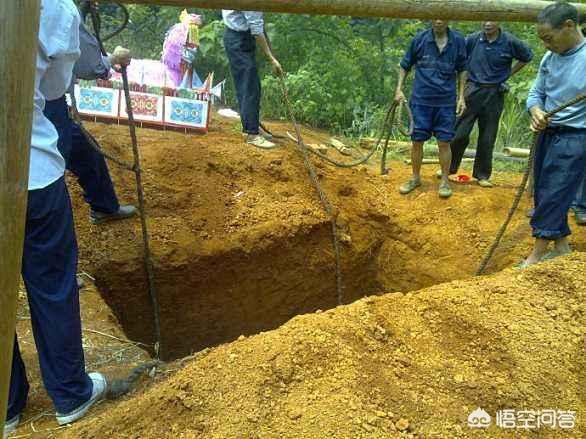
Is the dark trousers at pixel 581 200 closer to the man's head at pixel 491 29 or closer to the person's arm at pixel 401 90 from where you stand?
the man's head at pixel 491 29

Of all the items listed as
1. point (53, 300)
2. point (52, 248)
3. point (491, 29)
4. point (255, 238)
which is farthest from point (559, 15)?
point (53, 300)

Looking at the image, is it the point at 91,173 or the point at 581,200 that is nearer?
the point at 91,173

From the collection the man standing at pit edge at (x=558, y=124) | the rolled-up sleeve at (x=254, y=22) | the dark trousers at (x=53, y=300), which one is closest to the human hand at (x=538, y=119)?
the man standing at pit edge at (x=558, y=124)

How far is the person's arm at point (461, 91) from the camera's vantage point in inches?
196

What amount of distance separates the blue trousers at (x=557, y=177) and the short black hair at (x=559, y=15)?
730 millimetres

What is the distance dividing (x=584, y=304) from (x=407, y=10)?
2020 millimetres

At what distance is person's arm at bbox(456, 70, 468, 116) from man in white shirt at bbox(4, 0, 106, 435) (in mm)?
3659

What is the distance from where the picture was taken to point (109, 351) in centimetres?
305

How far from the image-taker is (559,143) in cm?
371

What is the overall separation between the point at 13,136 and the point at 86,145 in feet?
9.21

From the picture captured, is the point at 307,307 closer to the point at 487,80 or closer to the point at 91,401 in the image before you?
the point at 487,80

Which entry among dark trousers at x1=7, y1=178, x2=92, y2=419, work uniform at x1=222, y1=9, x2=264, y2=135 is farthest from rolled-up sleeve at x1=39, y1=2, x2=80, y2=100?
work uniform at x1=222, y1=9, x2=264, y2=135

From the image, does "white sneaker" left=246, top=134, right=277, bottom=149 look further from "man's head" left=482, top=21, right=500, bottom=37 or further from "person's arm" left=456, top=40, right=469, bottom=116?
"man's head" left=482, top=21, right=500, bottom=37

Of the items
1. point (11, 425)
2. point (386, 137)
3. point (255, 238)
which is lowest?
point (11, 425)
